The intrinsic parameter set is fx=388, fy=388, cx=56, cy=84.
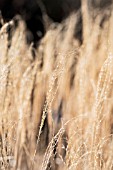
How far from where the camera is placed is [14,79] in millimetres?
1942

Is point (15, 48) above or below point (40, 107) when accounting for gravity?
above

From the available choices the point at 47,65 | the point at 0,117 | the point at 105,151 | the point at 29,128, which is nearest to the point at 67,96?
the point at 47,65

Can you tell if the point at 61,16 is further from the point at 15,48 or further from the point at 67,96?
the point at 15,48

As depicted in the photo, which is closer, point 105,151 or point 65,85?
point 105,151

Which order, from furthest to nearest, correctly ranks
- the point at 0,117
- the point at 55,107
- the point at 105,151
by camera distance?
the point at 55,107 < the point at 105,151 < the point at 0,117

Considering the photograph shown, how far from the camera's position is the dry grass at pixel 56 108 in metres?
1.35

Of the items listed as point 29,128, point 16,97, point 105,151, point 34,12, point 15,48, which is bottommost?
point 105,151

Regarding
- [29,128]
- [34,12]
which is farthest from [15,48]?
[34,12]

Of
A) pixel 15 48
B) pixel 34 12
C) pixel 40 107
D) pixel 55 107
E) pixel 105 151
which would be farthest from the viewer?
pixel 34 12

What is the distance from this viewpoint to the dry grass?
135cm

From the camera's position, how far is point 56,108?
259 cm

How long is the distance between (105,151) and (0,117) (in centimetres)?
60

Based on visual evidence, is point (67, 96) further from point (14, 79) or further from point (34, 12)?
point (34, 12)

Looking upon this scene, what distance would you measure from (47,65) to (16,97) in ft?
1.74
